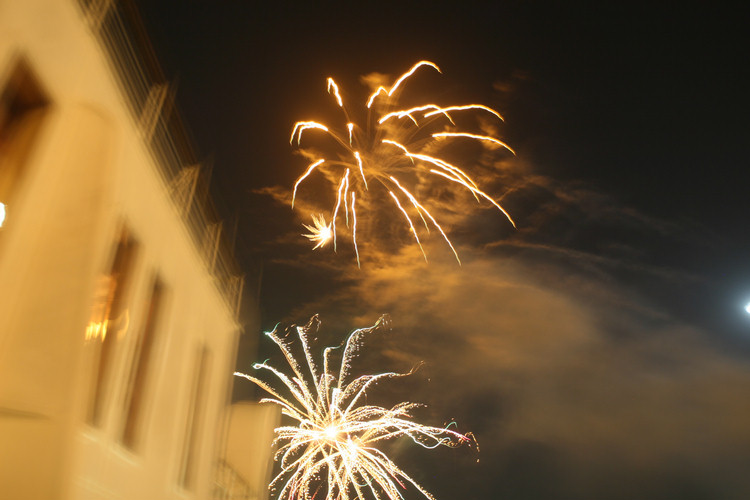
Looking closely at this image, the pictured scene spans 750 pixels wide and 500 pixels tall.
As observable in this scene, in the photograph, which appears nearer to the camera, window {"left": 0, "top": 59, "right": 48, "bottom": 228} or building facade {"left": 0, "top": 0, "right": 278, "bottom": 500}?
building facade {"left": 0, "top": 0, "right": 278, "bottom": 500}

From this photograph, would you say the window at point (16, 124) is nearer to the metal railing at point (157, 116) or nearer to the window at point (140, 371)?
the metal railing at point (157, 116)

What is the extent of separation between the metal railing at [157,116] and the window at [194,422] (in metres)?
1.83

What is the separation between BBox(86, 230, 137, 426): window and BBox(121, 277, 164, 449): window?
96cm

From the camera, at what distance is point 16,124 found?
23.5ft

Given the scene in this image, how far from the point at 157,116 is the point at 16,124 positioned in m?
3.08

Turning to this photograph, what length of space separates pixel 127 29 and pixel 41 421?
5.29 meters

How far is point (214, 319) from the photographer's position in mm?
14438

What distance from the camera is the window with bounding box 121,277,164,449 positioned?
10000 millimetres

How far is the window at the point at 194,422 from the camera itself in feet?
42.8

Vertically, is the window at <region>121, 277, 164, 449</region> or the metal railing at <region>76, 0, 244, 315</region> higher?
the metal railing at <region>76, 0, 244, 315</region>

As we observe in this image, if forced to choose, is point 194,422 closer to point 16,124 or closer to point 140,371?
point 140,371

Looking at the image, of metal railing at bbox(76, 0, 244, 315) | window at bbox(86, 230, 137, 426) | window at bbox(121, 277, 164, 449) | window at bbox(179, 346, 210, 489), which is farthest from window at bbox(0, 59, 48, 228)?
window at bbox(179, 346, 210, 489)

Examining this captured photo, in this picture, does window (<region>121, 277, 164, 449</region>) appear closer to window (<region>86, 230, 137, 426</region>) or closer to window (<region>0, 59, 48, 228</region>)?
window (<region>86, 230, 137, 426</region>)

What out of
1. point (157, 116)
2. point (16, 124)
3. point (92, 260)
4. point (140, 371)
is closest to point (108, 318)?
point (140, 371)
